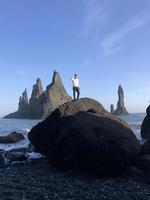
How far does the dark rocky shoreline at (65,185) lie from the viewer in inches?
634

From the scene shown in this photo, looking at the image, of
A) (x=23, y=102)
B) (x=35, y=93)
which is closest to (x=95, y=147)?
(x=35, y=93)

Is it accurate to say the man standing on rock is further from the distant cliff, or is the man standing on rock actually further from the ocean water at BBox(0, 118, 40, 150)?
the distant cliff

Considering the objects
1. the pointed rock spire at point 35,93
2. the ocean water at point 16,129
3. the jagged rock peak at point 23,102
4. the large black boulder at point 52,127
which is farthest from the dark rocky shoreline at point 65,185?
the jagged rock peak at point 23,102

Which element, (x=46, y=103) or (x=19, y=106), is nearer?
(x=46, y=103)

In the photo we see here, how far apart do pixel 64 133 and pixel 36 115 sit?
139m

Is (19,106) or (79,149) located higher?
(19,106)

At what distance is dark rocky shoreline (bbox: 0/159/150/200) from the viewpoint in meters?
16.1

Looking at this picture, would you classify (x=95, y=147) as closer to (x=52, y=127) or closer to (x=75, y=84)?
(x=52, y=127)

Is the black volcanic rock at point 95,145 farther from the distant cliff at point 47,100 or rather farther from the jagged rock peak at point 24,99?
the jagged rock peak at point 24,99

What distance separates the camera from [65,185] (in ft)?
60.0

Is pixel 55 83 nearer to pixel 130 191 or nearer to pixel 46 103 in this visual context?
pixel 46 103

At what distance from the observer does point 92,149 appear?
69.5 ft

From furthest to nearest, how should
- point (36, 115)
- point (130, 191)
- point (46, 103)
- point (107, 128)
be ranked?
1. point (36, 115)
2. point (46, 103)
3. point (107, 128)
4. point (130, 191)

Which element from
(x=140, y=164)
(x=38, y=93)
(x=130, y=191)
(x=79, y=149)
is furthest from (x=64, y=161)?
(x=38, y=93)
